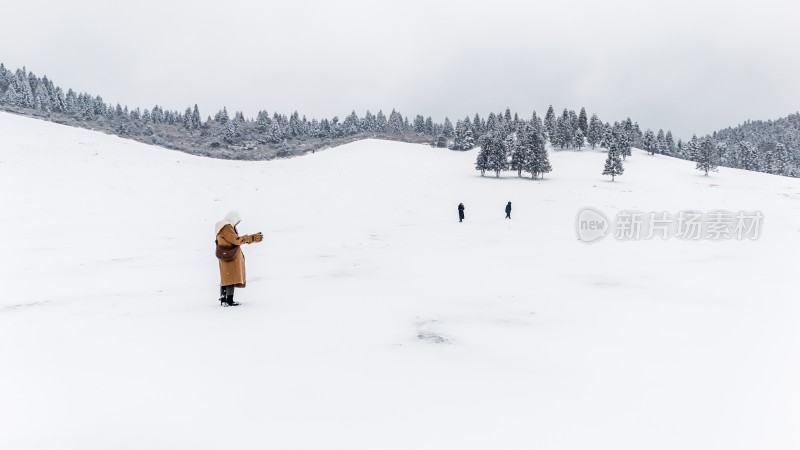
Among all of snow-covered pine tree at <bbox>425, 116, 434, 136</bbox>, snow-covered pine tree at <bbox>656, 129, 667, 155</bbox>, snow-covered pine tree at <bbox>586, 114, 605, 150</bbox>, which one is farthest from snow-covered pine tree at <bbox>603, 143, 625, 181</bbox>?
snow-covered pine tree at <bbox>425, 116, 434, 136</bbox>

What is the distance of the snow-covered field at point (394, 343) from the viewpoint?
391cm

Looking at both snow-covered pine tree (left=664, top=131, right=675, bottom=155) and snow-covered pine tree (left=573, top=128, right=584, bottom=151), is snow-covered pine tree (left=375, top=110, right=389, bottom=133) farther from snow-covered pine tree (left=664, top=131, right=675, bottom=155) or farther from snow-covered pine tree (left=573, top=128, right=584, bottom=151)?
snow-covered pine tree (left=664, top=131, right=675, bottom=155)

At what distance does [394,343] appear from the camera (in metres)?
6.13

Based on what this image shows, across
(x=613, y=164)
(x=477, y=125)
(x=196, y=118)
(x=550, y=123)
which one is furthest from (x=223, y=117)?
(x=613, y=164)

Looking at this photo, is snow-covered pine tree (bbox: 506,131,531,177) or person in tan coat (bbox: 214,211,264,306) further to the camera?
snow-covered pine tree (bbox: 506,131,531,177)

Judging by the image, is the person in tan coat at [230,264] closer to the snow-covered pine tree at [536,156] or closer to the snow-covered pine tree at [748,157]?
the snow-covered pine tree at [536,156]

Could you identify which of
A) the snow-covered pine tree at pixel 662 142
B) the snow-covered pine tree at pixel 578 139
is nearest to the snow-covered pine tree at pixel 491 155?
the snow-covered pine tree at pixel 578 139

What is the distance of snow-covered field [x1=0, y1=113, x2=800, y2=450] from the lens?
3.91 metres

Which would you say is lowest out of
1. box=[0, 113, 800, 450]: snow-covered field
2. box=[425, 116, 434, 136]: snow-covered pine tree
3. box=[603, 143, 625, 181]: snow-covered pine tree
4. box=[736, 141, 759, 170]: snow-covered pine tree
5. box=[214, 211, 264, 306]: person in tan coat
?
box=[0, 113, 800, 450]: snow-covered field

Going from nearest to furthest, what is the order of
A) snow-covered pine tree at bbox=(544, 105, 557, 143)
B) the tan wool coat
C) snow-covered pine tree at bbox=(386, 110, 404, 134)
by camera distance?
the tan wool coat, snow-covered pine tree at bbox=(544, 105, 557, 143), snow-covered pine tree at bbox=(386, 110, 404, 134)

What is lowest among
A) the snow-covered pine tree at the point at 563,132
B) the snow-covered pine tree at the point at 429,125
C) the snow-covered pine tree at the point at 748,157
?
the snow-covered pine tree at the point at 748,157

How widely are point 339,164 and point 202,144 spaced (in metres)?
62.7

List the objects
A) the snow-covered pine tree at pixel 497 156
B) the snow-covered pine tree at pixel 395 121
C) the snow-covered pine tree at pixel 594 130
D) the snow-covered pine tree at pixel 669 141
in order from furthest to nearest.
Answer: the snow-covered pine tree at pixel 395 121 → the snow-covered pine tree at pixel 669 141 → the snow-covered pine tree at pixel 594 130 → the snow-covered pine tree at pixel 497 156

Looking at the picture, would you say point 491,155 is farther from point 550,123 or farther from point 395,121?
point 395,121
